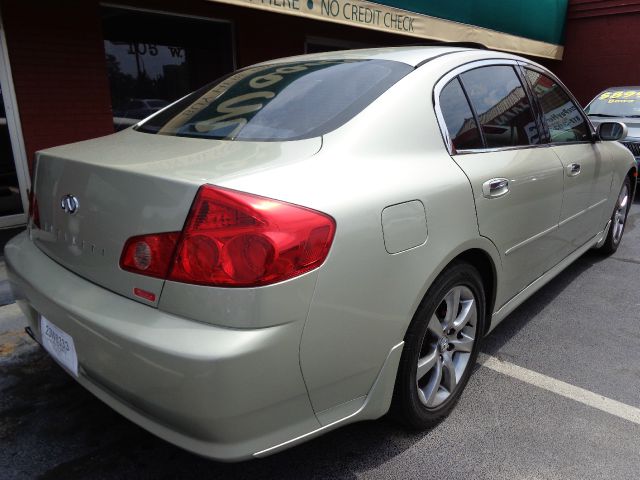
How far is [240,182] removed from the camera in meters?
1.54

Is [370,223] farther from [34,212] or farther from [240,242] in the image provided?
[34,212]

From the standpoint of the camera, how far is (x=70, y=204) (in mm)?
1842

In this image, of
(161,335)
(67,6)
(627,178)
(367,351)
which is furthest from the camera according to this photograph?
(67,6)

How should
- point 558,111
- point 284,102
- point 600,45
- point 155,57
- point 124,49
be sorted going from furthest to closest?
1. point 600,45
2. point 155,57
3. point 124,49
4. point 558,111
5. point 284,102

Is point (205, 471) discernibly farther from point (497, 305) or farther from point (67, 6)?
point (67, 6)

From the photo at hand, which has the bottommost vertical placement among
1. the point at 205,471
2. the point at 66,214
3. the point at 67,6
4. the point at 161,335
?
the point at 205,471

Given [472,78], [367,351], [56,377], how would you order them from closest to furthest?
[367,351] < [472,78] < [56,377]

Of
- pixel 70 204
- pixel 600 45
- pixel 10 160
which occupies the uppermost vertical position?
pixel 600 45

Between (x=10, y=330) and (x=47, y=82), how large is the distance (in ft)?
10.4

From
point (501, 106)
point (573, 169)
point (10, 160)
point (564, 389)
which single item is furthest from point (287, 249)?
point (10, 160)

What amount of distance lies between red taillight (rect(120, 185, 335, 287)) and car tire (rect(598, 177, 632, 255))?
154 inches

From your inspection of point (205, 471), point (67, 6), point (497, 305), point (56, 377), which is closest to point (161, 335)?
point (205, 471)

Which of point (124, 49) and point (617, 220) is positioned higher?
point (124, 49)

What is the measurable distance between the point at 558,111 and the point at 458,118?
1390 millimetres
